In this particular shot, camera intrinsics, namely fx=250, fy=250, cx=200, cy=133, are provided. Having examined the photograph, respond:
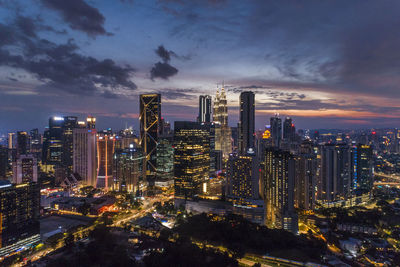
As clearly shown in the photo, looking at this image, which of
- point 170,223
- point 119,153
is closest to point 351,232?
point 170,223

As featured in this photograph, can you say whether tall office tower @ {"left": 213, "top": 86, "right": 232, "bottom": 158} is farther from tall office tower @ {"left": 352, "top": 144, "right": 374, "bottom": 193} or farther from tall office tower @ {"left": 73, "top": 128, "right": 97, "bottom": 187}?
tall office tower @ {"left": 352, "top": 144, "right": 374, "bottom": 193}

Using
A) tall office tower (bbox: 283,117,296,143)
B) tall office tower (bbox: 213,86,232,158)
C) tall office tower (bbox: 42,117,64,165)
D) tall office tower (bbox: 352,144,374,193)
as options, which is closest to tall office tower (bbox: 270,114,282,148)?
tall office tower (bbox: 283,117,296,143)

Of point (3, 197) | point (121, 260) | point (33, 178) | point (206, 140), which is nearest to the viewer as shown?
point (121, 260)

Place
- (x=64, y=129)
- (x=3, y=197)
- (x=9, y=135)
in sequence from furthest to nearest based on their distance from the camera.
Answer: (x=9, y=135) → (x=64, y=129) → (x=3, y=197)

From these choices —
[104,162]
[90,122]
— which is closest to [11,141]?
[90,122]

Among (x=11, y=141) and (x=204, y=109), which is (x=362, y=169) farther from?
(x=11, y=141)

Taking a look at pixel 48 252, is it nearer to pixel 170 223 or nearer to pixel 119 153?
pixel 170 223
